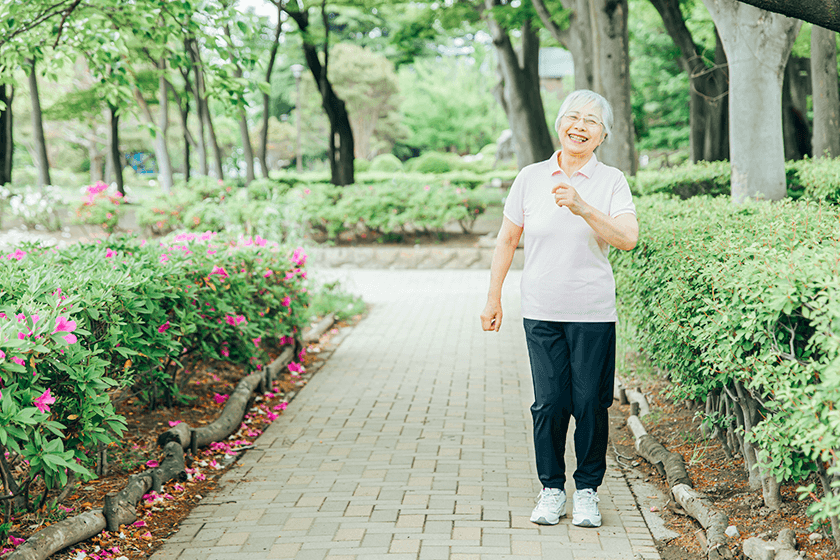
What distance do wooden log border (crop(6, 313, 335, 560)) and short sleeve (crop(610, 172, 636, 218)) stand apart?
2.63m

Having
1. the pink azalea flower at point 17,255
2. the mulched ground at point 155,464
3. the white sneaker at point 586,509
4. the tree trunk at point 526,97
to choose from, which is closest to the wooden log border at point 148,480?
the mulched ground at point 155,464

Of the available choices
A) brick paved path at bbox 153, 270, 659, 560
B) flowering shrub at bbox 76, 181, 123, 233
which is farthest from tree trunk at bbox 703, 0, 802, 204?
flowering shrub at bbox 76, 181, 123, 233

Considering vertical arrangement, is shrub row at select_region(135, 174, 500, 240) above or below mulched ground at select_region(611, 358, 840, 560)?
above

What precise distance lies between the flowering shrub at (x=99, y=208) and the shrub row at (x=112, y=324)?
35.8 feet

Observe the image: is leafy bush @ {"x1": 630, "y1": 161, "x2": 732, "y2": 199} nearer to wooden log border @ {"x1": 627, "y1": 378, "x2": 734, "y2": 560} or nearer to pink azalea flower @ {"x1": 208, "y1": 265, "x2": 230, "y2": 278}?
wooden log border @ {"x1": 627, "y1": 378, "x2": 734, "y2": 560}

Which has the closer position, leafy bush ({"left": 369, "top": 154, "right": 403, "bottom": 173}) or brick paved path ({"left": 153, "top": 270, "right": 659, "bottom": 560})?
brick paved path ({"left": 153, "top": 270, "right": 659, "bottom": 560})

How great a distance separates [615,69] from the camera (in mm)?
9156

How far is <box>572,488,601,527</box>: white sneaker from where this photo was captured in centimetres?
344

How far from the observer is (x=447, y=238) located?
1577cm

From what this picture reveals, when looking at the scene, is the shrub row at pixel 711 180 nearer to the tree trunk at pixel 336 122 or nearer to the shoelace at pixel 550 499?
the shoelace at pixel 550 499

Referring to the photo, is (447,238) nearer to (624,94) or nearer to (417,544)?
(624,94)

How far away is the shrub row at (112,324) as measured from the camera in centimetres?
276

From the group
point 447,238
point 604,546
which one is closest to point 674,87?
point 447,238

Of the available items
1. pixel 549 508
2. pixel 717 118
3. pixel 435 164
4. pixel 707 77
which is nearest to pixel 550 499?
pixel 549 508
